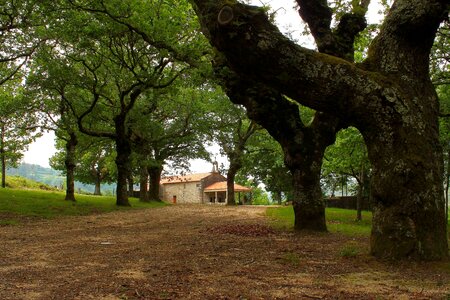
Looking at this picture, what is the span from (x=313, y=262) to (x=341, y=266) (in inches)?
21.3

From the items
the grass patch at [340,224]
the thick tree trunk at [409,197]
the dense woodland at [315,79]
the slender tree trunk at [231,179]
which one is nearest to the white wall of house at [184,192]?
the slender tree trunk at [231,179]

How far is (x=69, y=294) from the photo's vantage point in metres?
4.67

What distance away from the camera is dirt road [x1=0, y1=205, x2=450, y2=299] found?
4707 millimetres

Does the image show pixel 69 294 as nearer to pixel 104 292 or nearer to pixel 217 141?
pixel 104 292

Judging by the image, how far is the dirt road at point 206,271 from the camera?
471 centimetres

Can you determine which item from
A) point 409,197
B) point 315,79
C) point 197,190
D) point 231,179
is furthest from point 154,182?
point 409,197

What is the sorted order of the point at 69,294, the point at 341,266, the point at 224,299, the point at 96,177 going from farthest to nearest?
the point at 96,177, the point at 341,266, the point at 69,294, the point at 224,299

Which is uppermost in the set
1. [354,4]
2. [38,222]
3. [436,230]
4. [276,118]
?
[354,4]

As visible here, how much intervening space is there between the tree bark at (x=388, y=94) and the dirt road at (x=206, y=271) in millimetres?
649

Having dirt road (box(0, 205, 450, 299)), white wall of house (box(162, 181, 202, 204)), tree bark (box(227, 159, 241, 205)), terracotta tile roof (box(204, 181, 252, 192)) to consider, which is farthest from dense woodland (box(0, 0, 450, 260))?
white wall of house (box(162, 181, 202, 204))

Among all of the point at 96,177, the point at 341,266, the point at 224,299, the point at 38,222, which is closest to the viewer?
the point at 224,299

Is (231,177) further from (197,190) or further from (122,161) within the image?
(197,190)

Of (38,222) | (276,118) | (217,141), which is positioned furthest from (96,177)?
(276,118)

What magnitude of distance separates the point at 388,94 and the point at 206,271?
4379 millimetres
